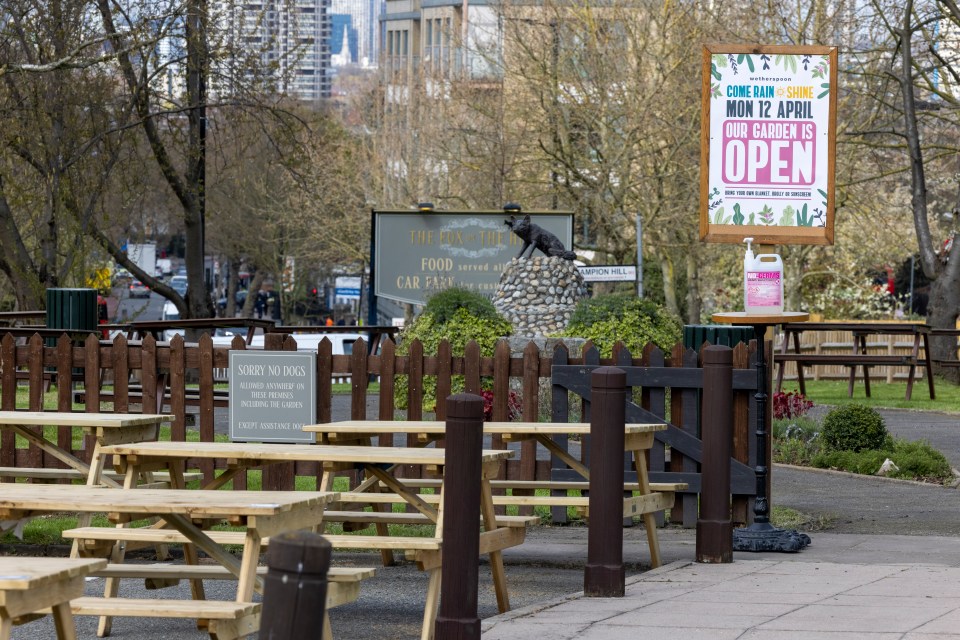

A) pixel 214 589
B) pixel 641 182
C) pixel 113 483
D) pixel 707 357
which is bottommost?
pixel 214 589

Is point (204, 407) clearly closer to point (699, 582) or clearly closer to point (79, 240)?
point (699, 582)

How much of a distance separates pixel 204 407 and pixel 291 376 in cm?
77

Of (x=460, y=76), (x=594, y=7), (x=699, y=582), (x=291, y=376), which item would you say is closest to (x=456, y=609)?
(x=699, y=582)

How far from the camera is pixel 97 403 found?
35.7ft

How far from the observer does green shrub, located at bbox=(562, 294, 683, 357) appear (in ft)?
60.5

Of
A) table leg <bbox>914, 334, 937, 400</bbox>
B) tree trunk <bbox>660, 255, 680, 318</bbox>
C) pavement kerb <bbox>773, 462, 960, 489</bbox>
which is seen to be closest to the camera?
pavement kerb <bbox>773, 462, 960, 489</bbox>

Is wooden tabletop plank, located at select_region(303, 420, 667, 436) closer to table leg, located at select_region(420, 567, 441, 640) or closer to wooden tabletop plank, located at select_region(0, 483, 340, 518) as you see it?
table leg, located at select_region(420, 567, 441, 640)

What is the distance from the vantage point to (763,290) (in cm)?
901

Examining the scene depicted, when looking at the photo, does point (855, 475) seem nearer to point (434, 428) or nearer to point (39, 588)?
point (434, 428)

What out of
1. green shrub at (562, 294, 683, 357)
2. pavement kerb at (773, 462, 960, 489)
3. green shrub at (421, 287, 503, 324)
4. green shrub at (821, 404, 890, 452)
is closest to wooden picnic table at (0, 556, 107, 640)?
pavement kerb at (773, 462, 960, 489)

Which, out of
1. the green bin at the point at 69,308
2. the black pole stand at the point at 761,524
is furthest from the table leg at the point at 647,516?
the green bin at the point at 69,308

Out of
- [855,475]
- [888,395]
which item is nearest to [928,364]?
[888,395]

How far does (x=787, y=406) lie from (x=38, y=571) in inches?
463

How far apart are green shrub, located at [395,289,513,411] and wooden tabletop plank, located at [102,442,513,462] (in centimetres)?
1249
